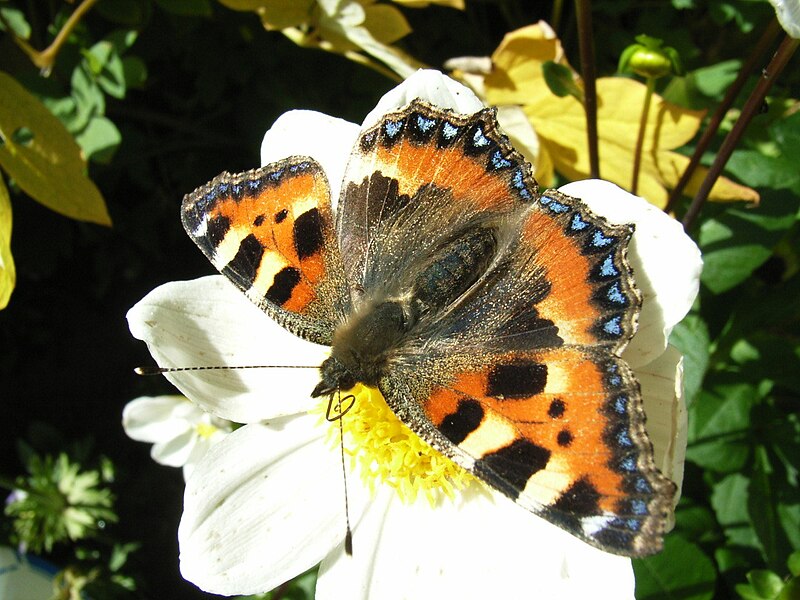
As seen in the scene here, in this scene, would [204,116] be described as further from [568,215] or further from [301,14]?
[568,215]

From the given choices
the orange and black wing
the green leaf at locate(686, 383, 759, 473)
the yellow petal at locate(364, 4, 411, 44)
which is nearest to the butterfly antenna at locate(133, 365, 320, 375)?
the orange and black wing

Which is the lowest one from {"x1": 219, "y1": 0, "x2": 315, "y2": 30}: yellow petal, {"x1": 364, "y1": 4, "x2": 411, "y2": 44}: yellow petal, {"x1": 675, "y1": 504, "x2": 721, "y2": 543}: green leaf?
{"x1": 675, "y1": 504, "x2": 721, "y2": 543}: green leaf

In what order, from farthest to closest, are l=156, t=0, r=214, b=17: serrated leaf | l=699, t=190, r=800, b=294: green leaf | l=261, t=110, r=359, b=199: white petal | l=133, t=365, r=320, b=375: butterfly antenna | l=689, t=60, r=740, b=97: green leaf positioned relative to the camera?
l=156, t=0, r=214, b=17: serrated leaf < l=689, t=60, r=740, b=97: green leaf < l=699, t=190, r=800, b=294: green leaf < l=261, t=110, r=359, b=199: white petal < l=133, t=365, r=320, b=375: butterfly antenna

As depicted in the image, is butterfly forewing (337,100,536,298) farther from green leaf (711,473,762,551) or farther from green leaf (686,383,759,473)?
green leaf (711,473,762,551)

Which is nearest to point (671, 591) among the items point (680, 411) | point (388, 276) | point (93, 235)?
point (680, 411)

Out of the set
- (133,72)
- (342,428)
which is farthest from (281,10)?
(342,428)

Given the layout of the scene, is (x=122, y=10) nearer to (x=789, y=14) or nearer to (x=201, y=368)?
(x=201, y=368)
